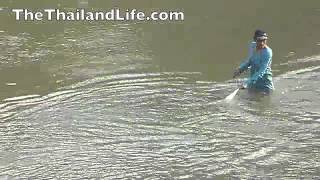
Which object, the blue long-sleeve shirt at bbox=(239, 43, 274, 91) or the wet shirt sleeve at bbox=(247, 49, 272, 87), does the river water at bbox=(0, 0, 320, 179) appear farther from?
the wet shirt sleeve at bbox=(247, 49, 272, 87)

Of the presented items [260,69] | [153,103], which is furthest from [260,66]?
[153,103]

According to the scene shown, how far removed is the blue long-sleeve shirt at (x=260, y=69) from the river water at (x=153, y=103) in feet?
0.70

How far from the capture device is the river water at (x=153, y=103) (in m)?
7.99

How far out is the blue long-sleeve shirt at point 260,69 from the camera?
1034 cm

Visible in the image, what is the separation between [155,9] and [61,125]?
9382mm

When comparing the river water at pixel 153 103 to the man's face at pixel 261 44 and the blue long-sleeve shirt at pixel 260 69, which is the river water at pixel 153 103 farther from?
the man's face at pixel 261 44

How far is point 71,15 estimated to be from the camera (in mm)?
17266

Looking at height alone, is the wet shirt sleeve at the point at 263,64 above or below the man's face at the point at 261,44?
below

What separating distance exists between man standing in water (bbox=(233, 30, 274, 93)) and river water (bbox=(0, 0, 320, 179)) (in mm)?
200

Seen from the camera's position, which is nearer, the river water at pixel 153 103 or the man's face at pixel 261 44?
the river water at pixel 153 103

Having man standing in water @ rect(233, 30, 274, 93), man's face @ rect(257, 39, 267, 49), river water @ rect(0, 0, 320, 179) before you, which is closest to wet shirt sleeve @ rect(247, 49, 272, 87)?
man standing in water @ rect(233, 30, 274, 93)

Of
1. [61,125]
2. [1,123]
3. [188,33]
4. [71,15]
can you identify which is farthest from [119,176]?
[71,15]

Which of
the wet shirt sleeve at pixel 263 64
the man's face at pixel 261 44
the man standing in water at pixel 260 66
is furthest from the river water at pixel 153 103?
the man's face at pixel 261 44

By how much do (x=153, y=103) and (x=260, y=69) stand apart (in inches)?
77.6
